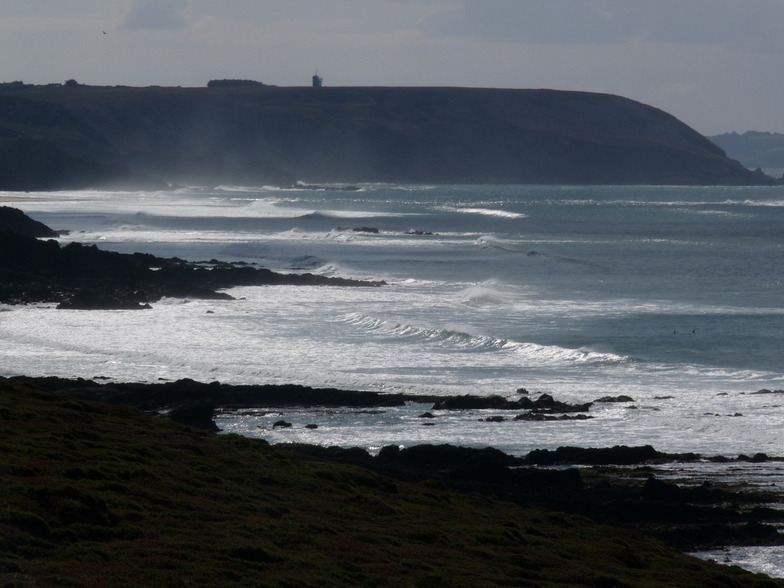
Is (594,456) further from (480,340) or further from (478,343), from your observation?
(480,340)

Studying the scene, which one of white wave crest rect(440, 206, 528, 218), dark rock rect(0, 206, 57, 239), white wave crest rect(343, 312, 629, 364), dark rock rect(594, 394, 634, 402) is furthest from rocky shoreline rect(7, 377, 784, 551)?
white wave crest rect(440, 206, 528, 218)

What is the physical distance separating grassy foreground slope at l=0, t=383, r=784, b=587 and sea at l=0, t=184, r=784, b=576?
2.30m

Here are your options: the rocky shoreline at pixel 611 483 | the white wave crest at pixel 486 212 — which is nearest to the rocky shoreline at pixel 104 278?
the rocky shoreline at pixel 611 483

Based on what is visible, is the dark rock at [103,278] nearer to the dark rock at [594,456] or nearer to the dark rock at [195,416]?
the dark rock at [195,416]

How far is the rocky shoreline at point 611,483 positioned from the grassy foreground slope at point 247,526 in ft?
2.39

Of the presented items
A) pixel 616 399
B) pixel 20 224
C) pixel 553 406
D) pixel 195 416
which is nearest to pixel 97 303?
pixel 195 416

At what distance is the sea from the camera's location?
18.5 m

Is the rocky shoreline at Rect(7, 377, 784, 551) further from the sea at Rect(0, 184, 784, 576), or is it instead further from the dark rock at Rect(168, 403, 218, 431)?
the sea at Rect(0, 184, 784, 576)

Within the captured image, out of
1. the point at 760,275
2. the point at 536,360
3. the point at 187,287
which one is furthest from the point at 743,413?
the point at 760,275

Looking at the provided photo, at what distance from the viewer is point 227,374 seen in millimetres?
23422

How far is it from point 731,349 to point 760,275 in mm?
21666

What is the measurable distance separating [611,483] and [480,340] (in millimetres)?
12767

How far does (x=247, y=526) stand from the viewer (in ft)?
34.9

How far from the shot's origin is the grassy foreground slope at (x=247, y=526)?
9.17 meters
